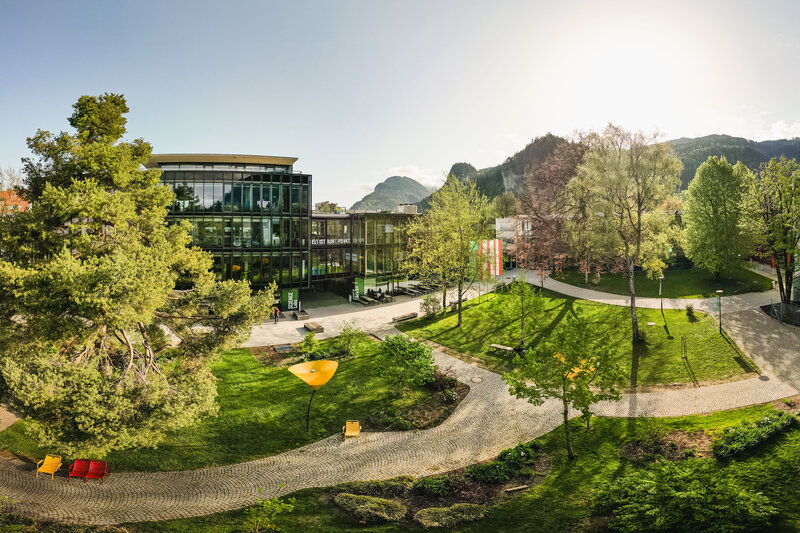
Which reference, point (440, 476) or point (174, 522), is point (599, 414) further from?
point (174, 522)

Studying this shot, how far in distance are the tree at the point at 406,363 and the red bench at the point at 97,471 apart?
10.8 meters

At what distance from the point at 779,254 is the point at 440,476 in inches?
1115

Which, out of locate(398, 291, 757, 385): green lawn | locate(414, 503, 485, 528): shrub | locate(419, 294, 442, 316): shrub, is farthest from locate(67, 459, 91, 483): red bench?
locate(419, 294, 442, 316): shrub

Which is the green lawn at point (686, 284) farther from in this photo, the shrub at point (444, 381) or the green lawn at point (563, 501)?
the green lawn at point (563, 501)

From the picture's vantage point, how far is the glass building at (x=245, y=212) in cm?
3594

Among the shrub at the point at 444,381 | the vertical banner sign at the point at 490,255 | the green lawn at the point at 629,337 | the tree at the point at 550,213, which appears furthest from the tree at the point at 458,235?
the shrub at the point at 444,381

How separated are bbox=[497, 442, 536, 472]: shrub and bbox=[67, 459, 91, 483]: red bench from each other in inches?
522

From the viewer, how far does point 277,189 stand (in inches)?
1470

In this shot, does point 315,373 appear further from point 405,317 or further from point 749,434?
point 405,317

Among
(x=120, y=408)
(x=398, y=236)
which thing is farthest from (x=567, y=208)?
(x=120, y=408)

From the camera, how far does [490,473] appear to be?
44.1 feet

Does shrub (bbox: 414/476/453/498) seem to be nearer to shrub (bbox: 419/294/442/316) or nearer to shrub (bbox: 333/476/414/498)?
shrub (bbox: 333/476/414/498)

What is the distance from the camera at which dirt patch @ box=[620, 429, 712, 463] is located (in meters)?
13.4

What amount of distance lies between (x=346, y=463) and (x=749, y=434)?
12.6 metres
